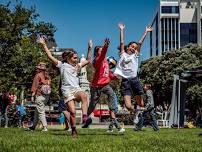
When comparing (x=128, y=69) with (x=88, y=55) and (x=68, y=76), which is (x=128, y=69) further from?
(x=68, y=76)

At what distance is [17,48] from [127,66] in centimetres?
2898

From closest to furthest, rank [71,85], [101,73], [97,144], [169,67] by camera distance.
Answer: [97,144]
[71,85]
[101,73]
[169,67]

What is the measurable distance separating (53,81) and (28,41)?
19.6 ft

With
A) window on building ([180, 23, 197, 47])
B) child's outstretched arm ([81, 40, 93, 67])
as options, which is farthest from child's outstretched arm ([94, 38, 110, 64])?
window on building ([180, 23, 197, 47])

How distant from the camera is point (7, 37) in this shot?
124 ft

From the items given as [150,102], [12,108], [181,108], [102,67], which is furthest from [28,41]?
[102,67]

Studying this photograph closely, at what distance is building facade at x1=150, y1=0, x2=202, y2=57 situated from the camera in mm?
130250

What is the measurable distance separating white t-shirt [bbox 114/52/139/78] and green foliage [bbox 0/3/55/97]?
90.3 ft

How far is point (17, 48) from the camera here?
3878 cm

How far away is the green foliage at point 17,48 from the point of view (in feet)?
126

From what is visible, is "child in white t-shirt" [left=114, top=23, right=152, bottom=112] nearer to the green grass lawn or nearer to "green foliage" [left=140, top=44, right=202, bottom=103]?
the green grass lawn

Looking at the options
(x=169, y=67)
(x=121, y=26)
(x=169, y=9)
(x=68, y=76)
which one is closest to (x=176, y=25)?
(x=169, y=9)

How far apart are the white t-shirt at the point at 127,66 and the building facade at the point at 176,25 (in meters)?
119

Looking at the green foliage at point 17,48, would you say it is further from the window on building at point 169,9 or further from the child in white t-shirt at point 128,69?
the window on building at point 169,9
